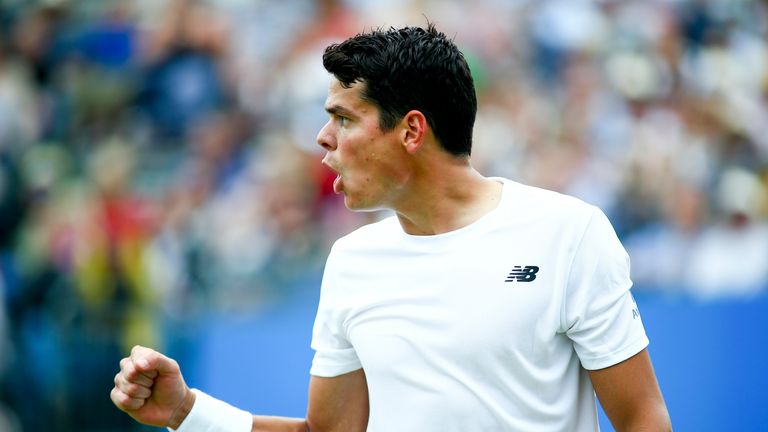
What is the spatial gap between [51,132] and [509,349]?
4.91m

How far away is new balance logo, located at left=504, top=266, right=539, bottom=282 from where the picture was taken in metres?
2.53

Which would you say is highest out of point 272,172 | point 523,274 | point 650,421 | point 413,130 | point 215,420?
point 272,172

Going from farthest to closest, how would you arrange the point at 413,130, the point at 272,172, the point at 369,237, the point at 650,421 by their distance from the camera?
the point at 272,172 → the point at 369,237 → the point at 413,130 → the point at 650,421

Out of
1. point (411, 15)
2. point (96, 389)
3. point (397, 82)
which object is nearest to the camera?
point (397, 82)

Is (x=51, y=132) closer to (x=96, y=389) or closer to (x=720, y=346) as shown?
(x=96, y=389)

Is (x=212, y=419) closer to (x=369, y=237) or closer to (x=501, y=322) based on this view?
(x=369, y=237)

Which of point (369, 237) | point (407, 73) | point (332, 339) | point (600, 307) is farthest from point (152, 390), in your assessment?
point (600, 307)

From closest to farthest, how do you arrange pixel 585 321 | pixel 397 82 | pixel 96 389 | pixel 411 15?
pixel 585 321 → pixel 397 82 → pixel 96 389 → pixel 411 15

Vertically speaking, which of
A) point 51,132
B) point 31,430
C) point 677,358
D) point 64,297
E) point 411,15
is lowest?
point 31,430

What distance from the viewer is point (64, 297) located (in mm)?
6387

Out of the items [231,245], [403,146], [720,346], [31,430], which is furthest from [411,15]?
[403,146]

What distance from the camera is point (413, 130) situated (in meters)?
2.68

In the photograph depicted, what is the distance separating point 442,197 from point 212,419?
81 cm

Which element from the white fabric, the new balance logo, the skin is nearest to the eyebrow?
the skin
